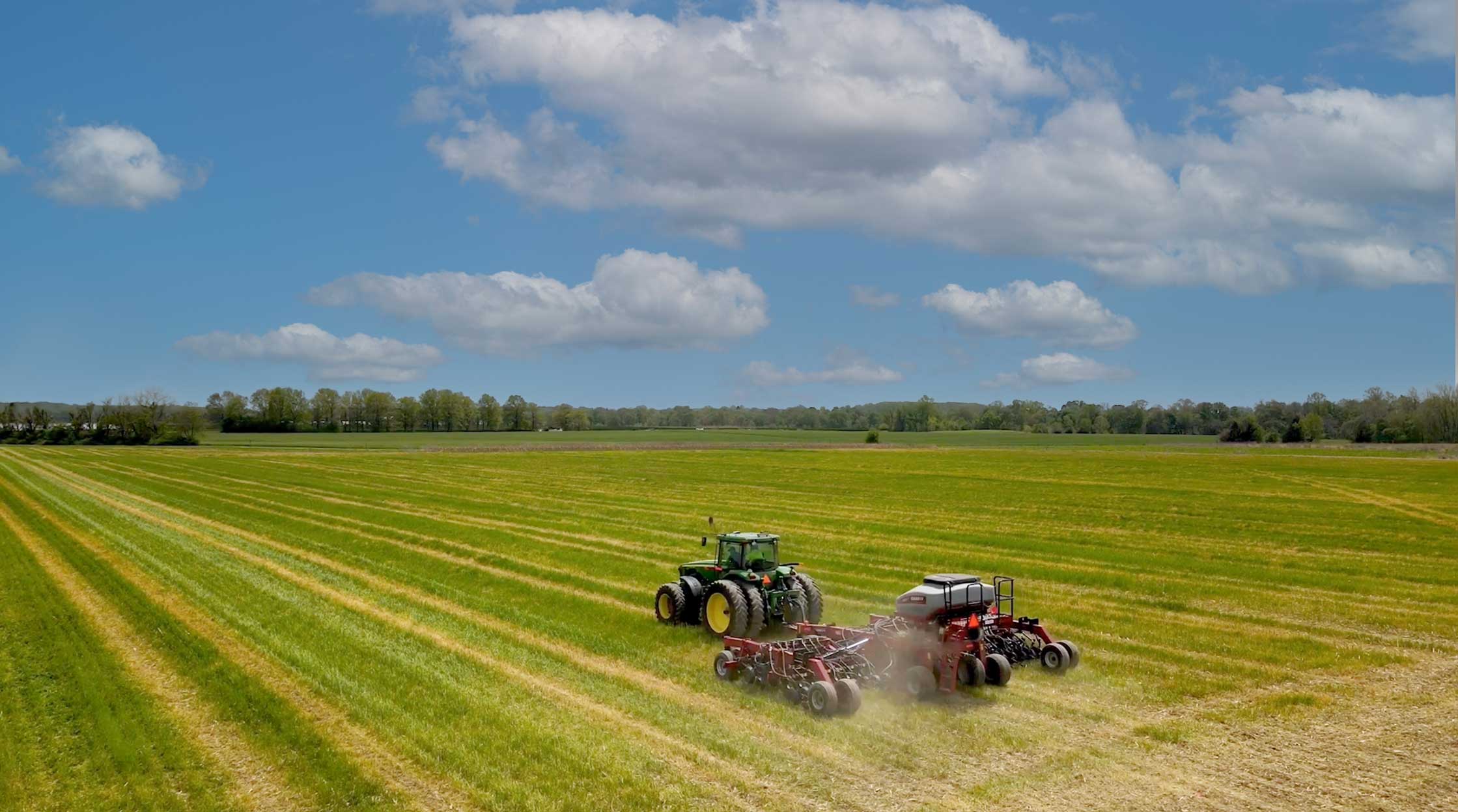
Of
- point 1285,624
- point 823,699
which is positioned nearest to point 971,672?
point 823,699

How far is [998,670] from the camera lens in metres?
13.3

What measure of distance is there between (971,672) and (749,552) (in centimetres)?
495

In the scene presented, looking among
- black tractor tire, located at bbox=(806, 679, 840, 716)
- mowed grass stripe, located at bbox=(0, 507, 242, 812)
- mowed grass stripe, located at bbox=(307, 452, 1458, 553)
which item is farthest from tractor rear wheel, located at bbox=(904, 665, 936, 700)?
mowed grass stripe, located at bbox=(307, 452, 1458, 553)

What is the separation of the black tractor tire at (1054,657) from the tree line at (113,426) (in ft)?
460

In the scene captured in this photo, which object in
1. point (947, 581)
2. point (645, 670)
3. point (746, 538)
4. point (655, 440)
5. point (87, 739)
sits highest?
point (746, 538)

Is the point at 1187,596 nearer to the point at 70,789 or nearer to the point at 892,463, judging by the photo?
the point at 70,789

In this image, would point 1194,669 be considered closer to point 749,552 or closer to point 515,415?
point 749,552

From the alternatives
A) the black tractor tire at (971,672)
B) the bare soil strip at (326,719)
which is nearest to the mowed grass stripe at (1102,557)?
the black tractor tire at (971,672)

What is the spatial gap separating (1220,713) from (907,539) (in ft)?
56.9

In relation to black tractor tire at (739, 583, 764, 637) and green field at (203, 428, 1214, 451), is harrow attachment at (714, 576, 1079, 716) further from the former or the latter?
green field at (203, 428, 1214, 451)

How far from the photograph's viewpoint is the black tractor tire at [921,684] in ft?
42.5

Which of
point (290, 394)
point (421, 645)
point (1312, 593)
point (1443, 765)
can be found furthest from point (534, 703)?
point (290, 394)

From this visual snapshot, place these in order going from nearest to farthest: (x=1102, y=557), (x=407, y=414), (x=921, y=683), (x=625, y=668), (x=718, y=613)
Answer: (x=921, y=683) → (x=625, y=668) → (x=718, y=613) → (x=1102, y=557) → (x=407, y=414)

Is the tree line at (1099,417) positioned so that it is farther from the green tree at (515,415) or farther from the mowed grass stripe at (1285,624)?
the mowed grass stripe at (1285,624)
